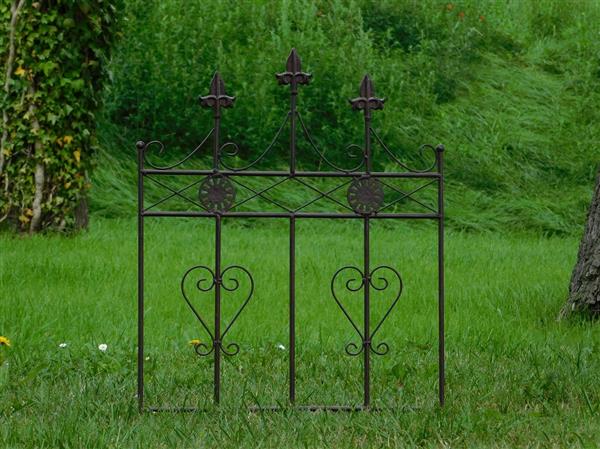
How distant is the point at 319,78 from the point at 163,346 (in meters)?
7.10

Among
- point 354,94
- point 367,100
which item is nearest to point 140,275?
point 367,100

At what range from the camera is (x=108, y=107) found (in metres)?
11.6

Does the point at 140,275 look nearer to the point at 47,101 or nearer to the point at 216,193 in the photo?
the point at 216,193

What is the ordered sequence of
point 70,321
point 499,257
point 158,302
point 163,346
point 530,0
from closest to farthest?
point 163,346 → point 70,321 → point 158,302 → point 499,257 → point 530,0

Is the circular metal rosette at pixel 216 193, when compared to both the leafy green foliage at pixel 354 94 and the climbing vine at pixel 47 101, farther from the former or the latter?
the leafy green foliage at pixel 354 94

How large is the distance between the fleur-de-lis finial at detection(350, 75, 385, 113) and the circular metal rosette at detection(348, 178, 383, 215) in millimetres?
279

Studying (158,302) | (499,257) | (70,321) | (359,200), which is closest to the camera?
(359,200)

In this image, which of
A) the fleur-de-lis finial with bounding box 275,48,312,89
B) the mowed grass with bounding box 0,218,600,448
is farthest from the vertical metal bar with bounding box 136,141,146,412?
the fleur-de-lis finial with bounding box 275,48,312,89

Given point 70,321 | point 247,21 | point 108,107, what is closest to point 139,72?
point 108,107

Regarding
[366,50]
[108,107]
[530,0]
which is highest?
[530,0]

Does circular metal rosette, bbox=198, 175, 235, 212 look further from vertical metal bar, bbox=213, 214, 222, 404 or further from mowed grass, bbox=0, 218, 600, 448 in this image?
mowed grass, bbox=0, 218, 600, 448

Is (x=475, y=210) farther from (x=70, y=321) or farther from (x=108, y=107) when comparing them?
(x=70, y=321)

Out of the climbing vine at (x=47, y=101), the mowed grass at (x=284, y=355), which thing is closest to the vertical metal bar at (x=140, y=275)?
the mowed grass at (x=284, y=355)

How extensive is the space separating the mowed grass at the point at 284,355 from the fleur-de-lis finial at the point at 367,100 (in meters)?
1.18
